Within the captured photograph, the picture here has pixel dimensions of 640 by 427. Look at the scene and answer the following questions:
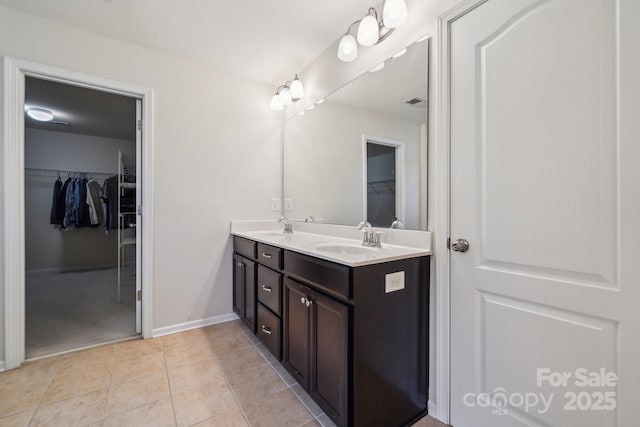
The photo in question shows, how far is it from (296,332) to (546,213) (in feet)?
4.17

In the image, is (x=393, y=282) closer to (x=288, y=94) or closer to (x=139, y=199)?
(x=288, y=94)

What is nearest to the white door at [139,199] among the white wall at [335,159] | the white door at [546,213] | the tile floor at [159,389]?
the tile floor at [159,389]

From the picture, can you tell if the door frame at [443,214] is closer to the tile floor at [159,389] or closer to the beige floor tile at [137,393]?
the tile floor at [159,389]

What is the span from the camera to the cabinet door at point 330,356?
44.3 inches

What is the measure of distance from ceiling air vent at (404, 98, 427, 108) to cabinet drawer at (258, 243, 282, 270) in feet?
3.72

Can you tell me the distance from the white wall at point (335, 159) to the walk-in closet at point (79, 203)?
198 centimetres

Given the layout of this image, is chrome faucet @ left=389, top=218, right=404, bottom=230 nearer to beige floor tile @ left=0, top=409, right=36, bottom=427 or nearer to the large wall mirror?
the large wall mirror

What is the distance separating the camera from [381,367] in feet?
3.85

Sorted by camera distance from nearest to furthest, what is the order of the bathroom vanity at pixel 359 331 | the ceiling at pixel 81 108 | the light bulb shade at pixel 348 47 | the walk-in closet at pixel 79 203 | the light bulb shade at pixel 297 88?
the bathroom vanity at pixel 359 331 → the light bulb shade at pixel 348 47 → the light bulb shade at pixel 297 88 → the ceiling at pixel 81 108 → the walk-in closet at pixel 79 203

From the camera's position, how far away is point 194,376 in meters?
1.65

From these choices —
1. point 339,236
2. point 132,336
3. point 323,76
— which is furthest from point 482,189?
point 132,336

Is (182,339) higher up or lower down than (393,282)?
lower down

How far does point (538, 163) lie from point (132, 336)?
288 cm

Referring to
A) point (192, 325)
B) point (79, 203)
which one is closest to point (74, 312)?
point (192, 325)
